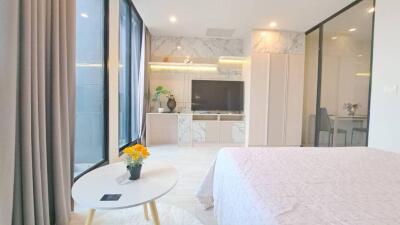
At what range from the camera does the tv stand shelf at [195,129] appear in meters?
5.04

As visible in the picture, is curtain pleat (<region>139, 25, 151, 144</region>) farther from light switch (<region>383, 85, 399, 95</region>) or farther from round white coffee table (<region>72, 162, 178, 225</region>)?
light switch (<region>383, 85, 399, 95</region>)

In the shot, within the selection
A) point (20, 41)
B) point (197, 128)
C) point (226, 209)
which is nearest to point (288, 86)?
point (197, 128)

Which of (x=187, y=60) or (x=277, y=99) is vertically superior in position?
(x=187, y=60)

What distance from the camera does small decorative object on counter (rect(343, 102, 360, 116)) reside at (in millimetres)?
3484

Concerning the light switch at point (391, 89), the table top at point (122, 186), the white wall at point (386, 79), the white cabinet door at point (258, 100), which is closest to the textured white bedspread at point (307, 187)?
the table top at point (122, 186)

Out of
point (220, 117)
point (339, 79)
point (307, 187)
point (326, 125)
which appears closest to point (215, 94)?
point (220, 117)

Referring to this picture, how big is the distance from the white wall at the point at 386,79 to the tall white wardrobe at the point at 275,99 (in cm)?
197

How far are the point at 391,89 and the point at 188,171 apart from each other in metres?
2.83

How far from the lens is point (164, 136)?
533 centimetres

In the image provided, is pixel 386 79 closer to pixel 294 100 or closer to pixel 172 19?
pixel 294 100

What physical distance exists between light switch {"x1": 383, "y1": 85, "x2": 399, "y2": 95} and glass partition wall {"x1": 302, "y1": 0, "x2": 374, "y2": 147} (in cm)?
38

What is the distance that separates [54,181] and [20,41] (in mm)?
1012

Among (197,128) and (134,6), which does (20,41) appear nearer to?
(134,6)

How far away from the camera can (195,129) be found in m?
5.05
